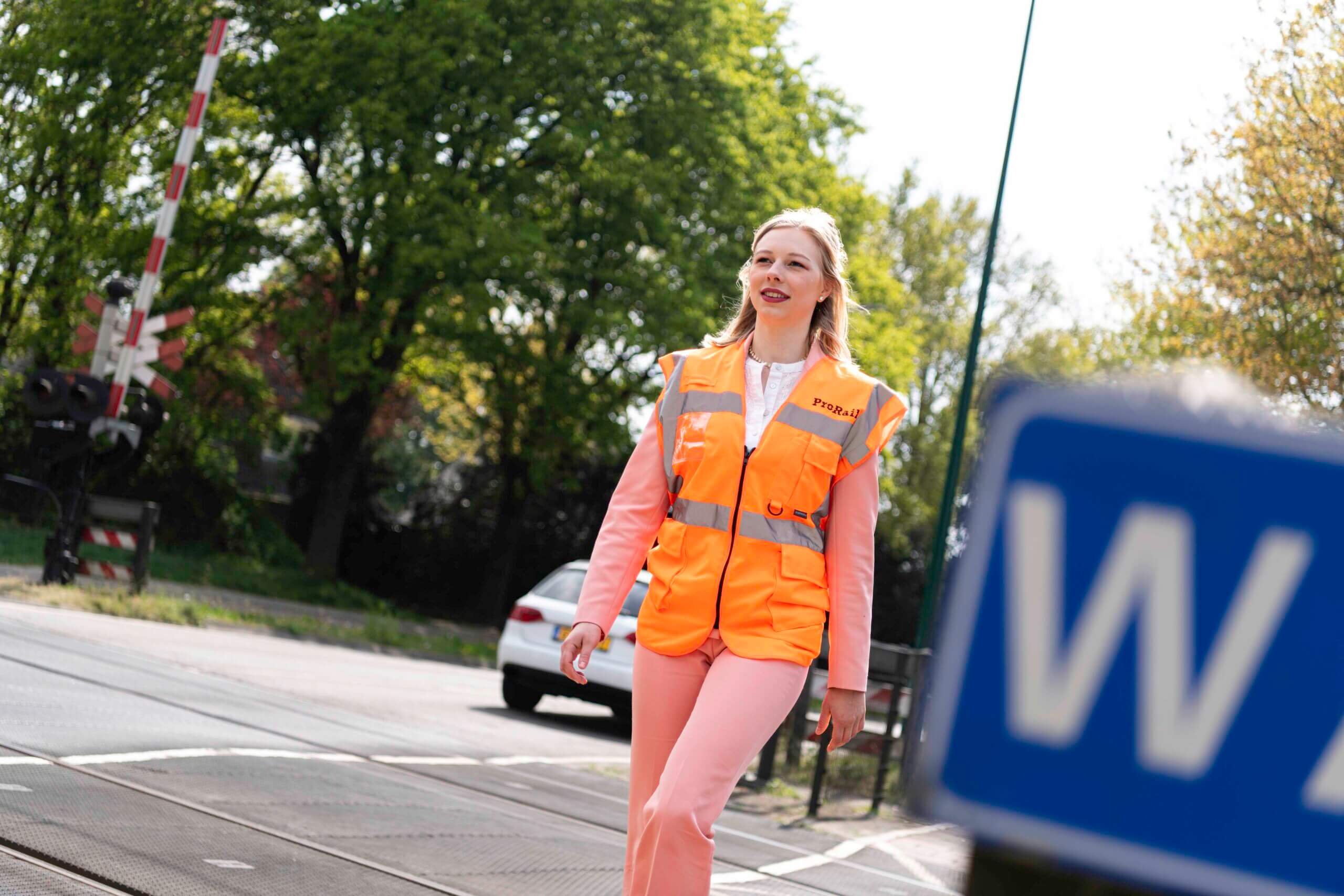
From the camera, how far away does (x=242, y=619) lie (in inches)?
702

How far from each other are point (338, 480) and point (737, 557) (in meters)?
25.0

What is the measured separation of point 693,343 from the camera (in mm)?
25281

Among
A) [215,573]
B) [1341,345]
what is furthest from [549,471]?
[1341,345]

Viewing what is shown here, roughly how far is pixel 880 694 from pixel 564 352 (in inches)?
653

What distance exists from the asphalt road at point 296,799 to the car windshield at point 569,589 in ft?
7.12

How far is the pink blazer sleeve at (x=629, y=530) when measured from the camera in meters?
3.86

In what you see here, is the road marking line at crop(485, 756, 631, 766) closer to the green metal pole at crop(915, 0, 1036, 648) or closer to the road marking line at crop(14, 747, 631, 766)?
the road marking line at crop(14, 747, 631, 766)

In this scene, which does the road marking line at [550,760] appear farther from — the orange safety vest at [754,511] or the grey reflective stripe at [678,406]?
the orange safety vest at [754,511]

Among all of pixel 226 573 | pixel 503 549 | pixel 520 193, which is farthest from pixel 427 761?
pixel 503 549

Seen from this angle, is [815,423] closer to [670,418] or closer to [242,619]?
[670,418]

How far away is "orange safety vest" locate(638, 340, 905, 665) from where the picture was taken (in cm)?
353

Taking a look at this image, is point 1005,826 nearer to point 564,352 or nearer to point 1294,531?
point 1294,531

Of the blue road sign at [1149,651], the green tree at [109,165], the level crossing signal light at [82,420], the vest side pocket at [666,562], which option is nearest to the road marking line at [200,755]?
the vest side pocket at [666,562]

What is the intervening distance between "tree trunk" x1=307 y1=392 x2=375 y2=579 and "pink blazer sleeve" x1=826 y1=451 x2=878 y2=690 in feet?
80.4
